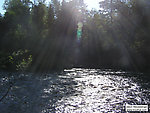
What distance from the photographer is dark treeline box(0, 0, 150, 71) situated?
30219mm

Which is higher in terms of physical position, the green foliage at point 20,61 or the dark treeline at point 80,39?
the dark treeline at point 80,39

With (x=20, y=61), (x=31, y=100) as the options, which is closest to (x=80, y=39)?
(x=20, y=61)

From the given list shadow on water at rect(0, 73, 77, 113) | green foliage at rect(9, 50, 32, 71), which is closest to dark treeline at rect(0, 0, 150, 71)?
green foliage at rect(9, 50, 32, 71)

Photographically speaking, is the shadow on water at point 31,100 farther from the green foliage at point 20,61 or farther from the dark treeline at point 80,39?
the dark treeline at point 80,39

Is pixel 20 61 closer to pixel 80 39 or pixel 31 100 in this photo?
pixel 31 100

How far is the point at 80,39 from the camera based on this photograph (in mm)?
42812

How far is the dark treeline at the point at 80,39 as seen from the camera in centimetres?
3022

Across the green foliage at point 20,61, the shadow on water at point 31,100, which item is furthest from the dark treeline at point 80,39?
the shadow on water at point 31,100

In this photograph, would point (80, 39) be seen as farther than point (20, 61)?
Yes

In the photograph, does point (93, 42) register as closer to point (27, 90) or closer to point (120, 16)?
point (120, 16)

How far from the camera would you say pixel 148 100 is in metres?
8.66

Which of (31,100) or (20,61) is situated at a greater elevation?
(20,61)

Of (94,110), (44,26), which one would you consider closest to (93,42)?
(44,26)

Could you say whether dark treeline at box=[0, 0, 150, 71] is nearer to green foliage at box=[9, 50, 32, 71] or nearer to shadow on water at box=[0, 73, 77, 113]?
green foliage at box=[9, 50, 32, 71]
